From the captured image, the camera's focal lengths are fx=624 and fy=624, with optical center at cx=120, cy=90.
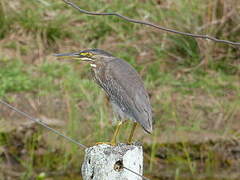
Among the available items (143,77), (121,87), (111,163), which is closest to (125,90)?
(121,87)

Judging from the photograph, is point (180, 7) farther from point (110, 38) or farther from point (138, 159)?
point (138, 159)

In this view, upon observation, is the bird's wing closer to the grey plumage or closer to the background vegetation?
the grey plumage

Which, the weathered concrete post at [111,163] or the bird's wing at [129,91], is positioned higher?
the bird's wing at [129,91]

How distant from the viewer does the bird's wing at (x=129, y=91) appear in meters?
3.21

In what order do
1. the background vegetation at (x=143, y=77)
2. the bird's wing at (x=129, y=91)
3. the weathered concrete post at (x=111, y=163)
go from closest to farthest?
the weathered concrete post at (x=111, y=163) → the bird's wing at (x=129, y=91) → the background vegetation at (x=143, y=77)

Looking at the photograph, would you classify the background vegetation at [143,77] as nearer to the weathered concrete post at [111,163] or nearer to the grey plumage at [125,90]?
the grey plumage at [125,90]

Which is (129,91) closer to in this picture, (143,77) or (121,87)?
(121,87)

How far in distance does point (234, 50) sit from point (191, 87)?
785mm

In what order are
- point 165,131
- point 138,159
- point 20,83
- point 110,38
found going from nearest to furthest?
point 138,159 < point 165,131 < point 20,83 < point 110,38

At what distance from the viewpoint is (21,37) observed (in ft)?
24.7

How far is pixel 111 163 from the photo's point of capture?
2643 mm

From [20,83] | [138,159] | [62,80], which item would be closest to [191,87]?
[62,80]

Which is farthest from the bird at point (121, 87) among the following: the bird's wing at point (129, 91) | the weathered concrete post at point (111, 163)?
the weathered concrete post at point (111, 163)

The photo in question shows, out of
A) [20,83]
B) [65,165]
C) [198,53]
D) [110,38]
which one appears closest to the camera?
[65,165]
